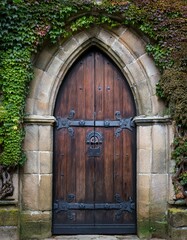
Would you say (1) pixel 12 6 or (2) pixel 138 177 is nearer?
(1) pixel 12 6

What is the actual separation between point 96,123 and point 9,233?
185cm

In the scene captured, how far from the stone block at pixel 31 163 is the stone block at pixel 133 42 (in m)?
1.93

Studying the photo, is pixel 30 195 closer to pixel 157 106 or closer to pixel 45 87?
pixel 45 87

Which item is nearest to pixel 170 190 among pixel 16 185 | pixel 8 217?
pixel 16 185

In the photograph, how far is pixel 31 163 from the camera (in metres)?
5.39

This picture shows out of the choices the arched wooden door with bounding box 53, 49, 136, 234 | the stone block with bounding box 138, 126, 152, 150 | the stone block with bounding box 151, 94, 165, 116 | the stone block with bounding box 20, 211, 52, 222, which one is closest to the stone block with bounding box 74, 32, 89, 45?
the arched wooden door with bounding box 53, 49, 136, 234

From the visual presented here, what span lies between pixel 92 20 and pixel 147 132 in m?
1.68

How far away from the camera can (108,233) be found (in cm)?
553

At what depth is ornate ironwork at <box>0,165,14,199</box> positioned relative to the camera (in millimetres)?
5109

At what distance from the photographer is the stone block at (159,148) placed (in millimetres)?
5434

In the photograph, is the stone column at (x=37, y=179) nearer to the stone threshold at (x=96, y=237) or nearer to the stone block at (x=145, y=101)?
the stone threshold at (x=96, y=237)

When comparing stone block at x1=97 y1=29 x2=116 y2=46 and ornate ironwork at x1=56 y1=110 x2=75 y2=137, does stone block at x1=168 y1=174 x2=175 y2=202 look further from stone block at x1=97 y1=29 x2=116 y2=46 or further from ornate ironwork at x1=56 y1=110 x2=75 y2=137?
stone block at x1=97 y1=29 x2=116 y2=46

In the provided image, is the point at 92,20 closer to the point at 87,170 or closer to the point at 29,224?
the point at 87,170

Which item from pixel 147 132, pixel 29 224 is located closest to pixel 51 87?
pixel 147 132
